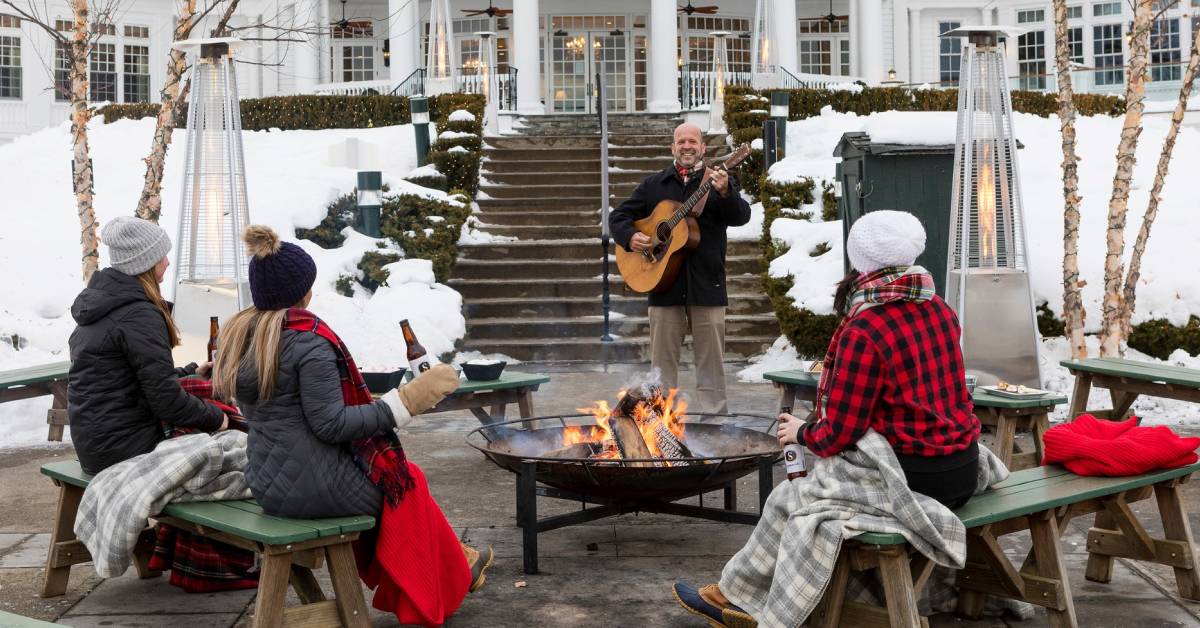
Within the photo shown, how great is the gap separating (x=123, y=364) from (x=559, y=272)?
365 inches

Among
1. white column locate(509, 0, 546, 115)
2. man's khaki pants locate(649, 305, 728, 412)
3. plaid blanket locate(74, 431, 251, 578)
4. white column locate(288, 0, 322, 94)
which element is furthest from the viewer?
white column locate(288, 0, 322, 94)

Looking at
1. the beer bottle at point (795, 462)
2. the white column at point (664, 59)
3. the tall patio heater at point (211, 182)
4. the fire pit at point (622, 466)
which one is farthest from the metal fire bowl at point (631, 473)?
the white column at point (664, 59)

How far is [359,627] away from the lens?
4109 millimetres

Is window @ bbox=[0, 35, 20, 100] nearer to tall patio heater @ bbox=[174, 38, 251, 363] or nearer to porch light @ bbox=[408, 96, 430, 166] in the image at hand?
porch light @ bbox=[408, 96, 430, 166]

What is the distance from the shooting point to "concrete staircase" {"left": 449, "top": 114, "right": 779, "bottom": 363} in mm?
12430

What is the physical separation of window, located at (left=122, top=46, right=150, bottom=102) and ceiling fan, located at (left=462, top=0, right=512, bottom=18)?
8010 millimetres

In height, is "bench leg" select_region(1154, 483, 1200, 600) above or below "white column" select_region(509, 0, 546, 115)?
below

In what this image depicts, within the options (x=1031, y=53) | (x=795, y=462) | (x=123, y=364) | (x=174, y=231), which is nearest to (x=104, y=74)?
(x=174, y=231)

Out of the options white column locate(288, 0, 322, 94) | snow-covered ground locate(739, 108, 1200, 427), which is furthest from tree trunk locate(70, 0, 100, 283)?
white column locate(288, 0, 322, 94)

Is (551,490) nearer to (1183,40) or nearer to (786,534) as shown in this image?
(786,534)

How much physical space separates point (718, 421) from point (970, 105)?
2.74 meters

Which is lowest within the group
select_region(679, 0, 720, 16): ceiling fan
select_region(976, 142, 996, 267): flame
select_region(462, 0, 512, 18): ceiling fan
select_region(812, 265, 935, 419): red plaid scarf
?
select_region(812, 265, 935, 419): red plaid scarf

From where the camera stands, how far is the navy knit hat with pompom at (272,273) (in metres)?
4.11

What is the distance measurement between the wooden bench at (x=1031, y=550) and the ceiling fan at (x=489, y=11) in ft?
74.1
